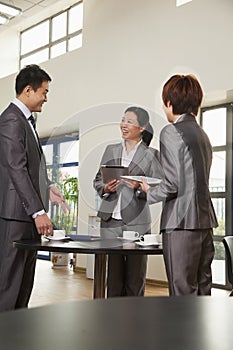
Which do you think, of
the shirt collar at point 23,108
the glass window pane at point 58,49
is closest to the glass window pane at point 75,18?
the glass window pane at point 58,49

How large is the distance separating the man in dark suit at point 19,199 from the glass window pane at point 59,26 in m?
6.55

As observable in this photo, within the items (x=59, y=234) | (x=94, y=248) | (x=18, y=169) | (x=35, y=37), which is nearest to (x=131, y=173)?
(x=94, y=248)

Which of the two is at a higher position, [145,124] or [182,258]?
[145,124]

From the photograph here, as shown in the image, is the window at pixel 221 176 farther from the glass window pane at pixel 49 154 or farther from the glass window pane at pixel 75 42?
the glass window pane at pixel 49 154

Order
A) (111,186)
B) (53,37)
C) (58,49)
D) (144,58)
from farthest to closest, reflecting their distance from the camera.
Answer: (53,37) → (58,49) → (144,58) → (111,186)

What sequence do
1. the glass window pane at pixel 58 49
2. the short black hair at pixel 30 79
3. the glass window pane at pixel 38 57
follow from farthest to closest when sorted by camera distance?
the glass window pane at pixel 38 57 < the glass window pane at pixel 58 49 < the short black hair at pixel 30 79

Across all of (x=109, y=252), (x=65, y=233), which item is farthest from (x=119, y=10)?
(x=109, y=252)

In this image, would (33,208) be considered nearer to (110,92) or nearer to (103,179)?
(103,179)

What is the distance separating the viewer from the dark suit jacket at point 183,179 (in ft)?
6.22

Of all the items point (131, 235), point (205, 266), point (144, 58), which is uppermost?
point (144, 58)

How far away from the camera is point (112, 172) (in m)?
1.83

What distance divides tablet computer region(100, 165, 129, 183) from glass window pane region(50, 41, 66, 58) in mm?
6813

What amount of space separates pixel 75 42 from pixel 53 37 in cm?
75

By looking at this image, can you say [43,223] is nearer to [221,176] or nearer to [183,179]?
[183,179]
